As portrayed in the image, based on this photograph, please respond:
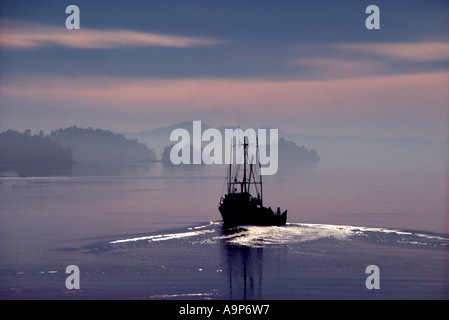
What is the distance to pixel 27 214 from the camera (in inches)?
3487

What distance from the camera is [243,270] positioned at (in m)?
43.9

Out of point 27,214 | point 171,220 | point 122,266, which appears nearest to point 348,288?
point 122,266

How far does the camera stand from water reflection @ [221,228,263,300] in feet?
121

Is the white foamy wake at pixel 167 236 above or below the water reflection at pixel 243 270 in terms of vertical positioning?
above

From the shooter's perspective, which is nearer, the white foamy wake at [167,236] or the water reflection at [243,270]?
the water reflection at [243,270]

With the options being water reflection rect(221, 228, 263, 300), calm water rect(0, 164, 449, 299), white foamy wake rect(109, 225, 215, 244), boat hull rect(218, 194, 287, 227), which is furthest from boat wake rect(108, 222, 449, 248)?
water reflection rect(221, 228, 263, 300)

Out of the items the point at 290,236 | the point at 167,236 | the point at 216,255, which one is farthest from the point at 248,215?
the point at 216,255

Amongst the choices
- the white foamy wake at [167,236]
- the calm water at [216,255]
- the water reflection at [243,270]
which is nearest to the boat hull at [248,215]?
the calm water at [216,255]

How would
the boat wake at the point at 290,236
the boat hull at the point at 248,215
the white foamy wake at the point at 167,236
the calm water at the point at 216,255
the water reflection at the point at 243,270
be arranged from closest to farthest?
the water reflection at the point at 243,270, the calm water at the point at 216,255, the boat wake at the point at 290,236, the white foamy wake at the point at 167,236, the boat hull at the point at 248,215

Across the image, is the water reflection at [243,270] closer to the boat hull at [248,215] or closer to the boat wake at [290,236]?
the boat wake at [290,236]

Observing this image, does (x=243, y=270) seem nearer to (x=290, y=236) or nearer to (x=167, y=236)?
(x=290, y=236)

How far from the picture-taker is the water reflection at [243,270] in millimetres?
36828

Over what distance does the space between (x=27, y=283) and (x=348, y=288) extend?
2348cm
